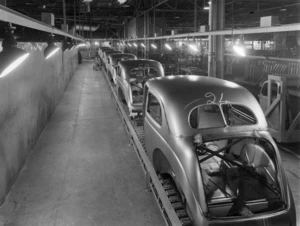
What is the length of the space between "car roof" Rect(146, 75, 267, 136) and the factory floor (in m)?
1.63

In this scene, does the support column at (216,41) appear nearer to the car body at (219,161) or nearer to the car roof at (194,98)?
the car body at (219,161)

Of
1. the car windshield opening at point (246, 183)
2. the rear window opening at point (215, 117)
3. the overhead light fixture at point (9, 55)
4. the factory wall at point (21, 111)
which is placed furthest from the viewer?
the factory wall at point (21, 111)

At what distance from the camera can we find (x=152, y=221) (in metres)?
4.58

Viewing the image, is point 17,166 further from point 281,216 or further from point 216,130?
point 281,216

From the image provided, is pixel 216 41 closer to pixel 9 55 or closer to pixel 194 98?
pixel 194 98

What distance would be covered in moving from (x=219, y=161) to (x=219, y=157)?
0.85m

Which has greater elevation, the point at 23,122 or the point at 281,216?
the point at 23,122

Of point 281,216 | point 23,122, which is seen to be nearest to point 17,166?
point 23,122

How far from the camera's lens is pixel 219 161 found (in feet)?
16.3

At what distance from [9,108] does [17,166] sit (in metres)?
1.23

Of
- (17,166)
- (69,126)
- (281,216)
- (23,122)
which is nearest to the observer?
(281,216)

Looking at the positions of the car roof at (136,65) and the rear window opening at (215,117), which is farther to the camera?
the car roof at (136,65)

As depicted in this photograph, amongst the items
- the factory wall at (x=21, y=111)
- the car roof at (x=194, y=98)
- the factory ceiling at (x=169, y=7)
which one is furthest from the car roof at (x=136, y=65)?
the factory ceiling at (x=169, y=7)

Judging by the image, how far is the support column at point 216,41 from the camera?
9625 millimetres
